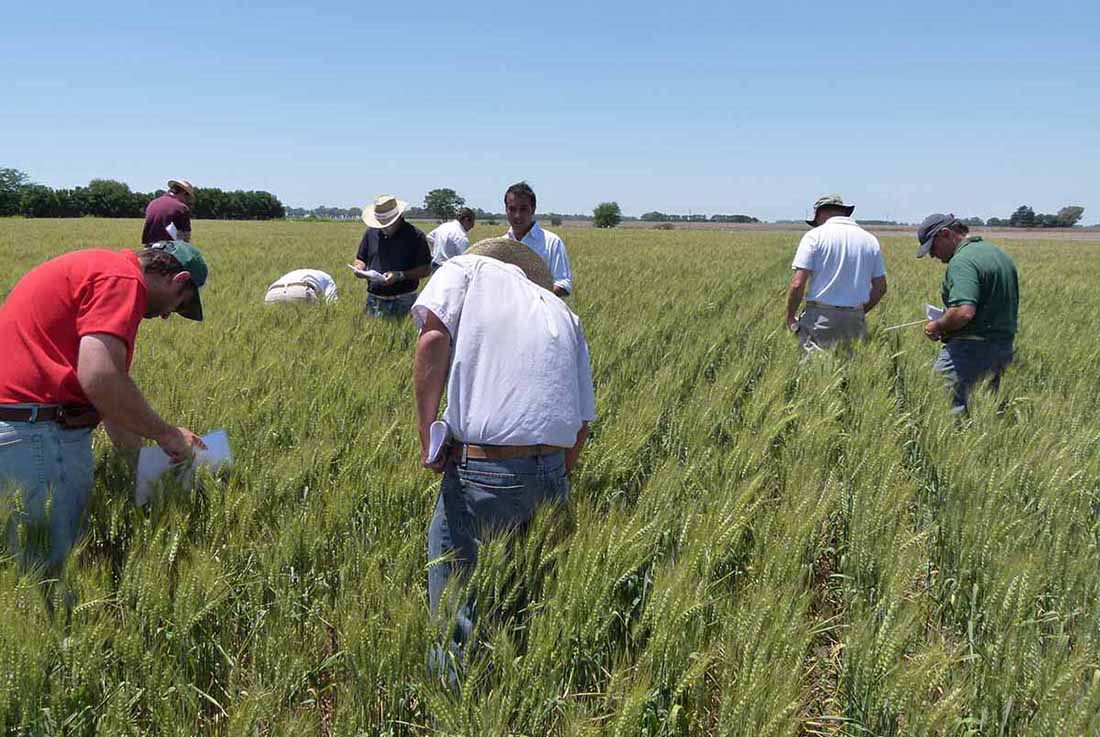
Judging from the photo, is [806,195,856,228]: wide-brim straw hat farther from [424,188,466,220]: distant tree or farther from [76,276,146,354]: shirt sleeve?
[424,188,466,220]: distant tree

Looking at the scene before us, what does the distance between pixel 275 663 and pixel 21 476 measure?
1.11 metres

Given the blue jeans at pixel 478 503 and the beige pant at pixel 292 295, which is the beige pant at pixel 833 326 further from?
the beige pant at pixel 292 295

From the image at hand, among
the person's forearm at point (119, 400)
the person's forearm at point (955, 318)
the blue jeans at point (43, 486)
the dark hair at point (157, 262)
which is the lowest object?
the blue jeans at point (43, 486)

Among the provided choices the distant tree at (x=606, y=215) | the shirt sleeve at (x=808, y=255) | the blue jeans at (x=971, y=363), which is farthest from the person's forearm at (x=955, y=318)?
the distant tree at (x=606, y=215)

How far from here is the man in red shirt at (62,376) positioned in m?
1.87

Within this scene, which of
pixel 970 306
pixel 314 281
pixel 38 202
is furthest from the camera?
pixel 38 202

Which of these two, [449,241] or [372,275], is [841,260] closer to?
[449,241]

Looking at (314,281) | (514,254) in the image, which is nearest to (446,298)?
(514,254)

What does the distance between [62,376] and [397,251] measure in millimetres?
3632

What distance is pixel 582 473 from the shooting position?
2.73 meters

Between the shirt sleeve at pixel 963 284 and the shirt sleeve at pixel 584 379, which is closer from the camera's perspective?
the shirt sleeve at pixel 584 379

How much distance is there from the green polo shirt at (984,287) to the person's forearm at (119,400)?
13.7 feet

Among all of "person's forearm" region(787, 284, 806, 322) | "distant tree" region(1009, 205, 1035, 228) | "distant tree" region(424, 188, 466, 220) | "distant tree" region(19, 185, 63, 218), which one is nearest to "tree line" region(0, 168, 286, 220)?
"distant tree" region(19, 185, 63, 218)

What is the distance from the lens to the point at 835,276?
462 centimetres
